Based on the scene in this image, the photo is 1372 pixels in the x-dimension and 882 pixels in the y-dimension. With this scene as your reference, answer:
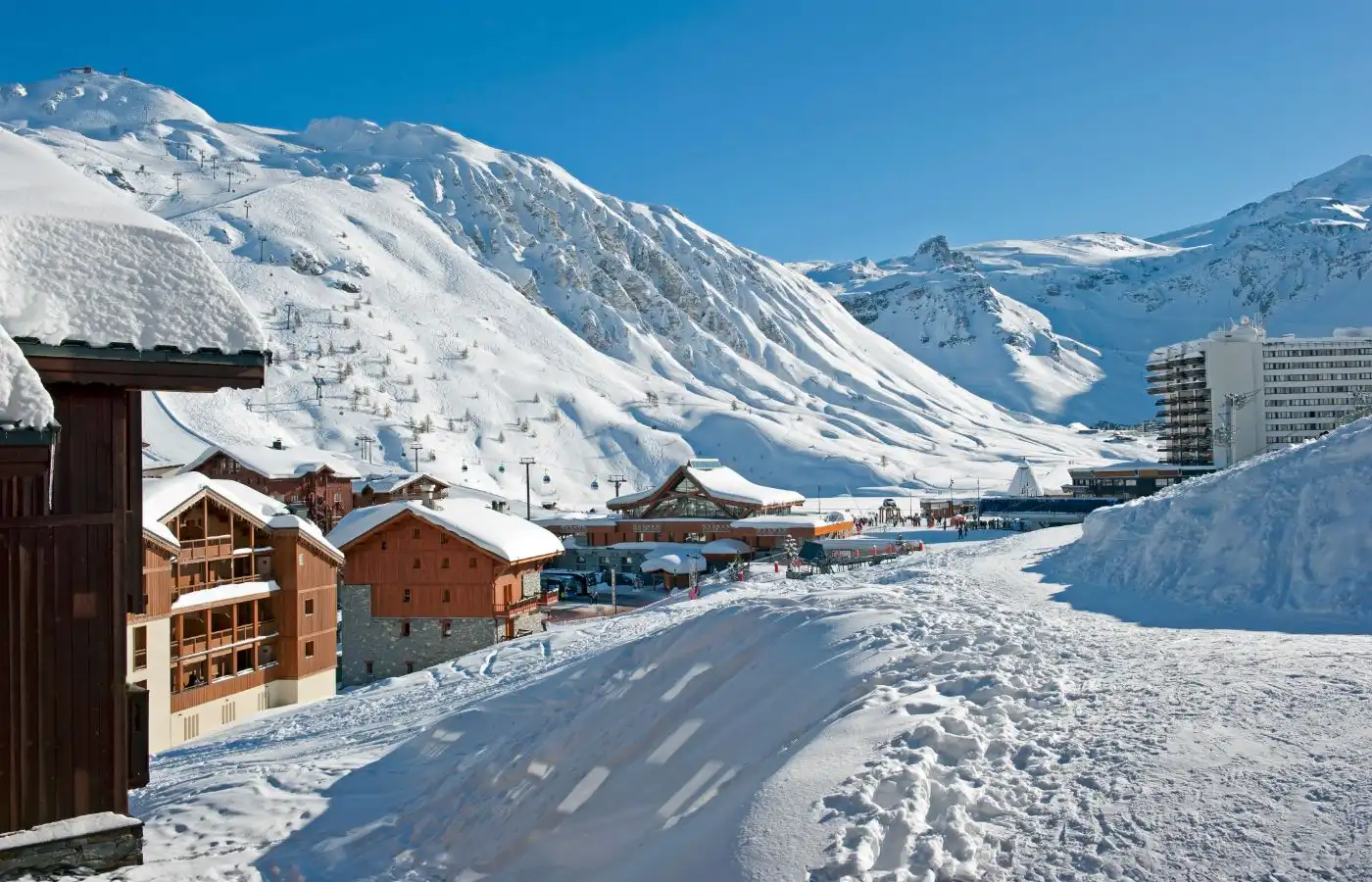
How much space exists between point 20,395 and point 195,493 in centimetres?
2172

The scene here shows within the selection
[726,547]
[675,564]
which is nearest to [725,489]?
[726,547]

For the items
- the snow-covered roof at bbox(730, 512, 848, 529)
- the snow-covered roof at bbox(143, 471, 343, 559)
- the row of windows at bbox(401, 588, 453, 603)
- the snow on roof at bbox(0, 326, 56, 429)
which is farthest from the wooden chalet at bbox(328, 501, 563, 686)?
the snow on roof at bbox(0, 326, 56, 429)

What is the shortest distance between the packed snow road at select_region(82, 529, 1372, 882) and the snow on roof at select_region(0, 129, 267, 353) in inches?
121

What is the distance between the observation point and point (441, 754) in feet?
39.8

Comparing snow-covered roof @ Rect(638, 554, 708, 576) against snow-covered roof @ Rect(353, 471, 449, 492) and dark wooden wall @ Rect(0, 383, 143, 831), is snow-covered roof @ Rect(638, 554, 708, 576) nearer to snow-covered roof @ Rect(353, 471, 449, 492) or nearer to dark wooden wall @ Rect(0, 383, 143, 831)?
snow-covered roof @ Rect(353, 471, 449, 492)

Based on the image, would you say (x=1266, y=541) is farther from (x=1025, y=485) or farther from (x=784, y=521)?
(x=1025, y=485)

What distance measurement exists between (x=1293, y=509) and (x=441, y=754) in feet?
42.6

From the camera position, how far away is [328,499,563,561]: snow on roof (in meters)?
32.5

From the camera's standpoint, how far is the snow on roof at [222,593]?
24.2 meters

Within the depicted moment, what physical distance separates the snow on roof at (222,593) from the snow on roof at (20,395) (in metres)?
21.3

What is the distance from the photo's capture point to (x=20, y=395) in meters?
4.64

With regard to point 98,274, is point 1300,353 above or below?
above

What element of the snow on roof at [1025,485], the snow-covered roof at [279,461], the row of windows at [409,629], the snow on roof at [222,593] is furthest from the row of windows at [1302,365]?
the snow on roof at [222,593]

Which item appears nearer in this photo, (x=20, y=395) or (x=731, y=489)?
(x=20, y=395)
